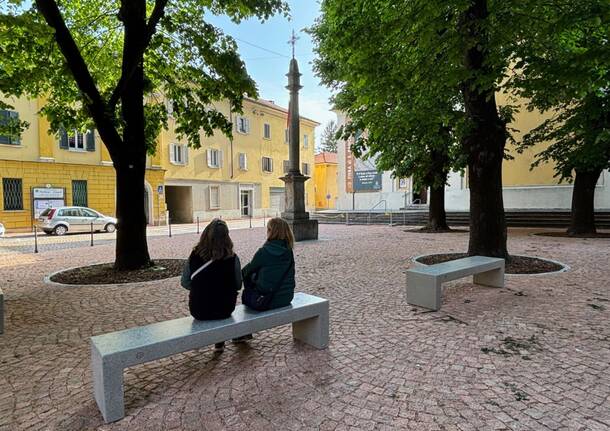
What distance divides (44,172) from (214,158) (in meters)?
12.4

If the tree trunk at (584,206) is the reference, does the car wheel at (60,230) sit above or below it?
below

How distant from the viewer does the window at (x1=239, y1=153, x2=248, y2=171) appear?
111 ft

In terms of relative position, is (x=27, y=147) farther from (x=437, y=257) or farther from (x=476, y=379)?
(x=476, y=379)

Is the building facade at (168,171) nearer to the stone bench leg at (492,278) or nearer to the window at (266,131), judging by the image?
the window at (266,131)

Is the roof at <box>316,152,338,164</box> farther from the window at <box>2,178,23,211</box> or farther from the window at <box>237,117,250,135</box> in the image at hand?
the window at <box>2,178,23,211</box>

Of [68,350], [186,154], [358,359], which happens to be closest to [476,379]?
[358,359]

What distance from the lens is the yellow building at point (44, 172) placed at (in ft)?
67.4

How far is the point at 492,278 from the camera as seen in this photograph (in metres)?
6.44

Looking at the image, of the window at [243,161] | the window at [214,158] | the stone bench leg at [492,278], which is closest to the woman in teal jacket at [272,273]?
the stone bench leg at [492,278]

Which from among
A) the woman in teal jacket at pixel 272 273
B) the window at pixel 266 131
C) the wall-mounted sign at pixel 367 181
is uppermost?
the window at pixel 266 131

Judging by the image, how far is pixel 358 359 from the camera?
3.70m

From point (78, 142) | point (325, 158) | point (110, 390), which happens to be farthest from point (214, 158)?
point (110, 390)

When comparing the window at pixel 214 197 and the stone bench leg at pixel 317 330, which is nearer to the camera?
the stone bench leg at pixel 317 330

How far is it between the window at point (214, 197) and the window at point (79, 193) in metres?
9.80
